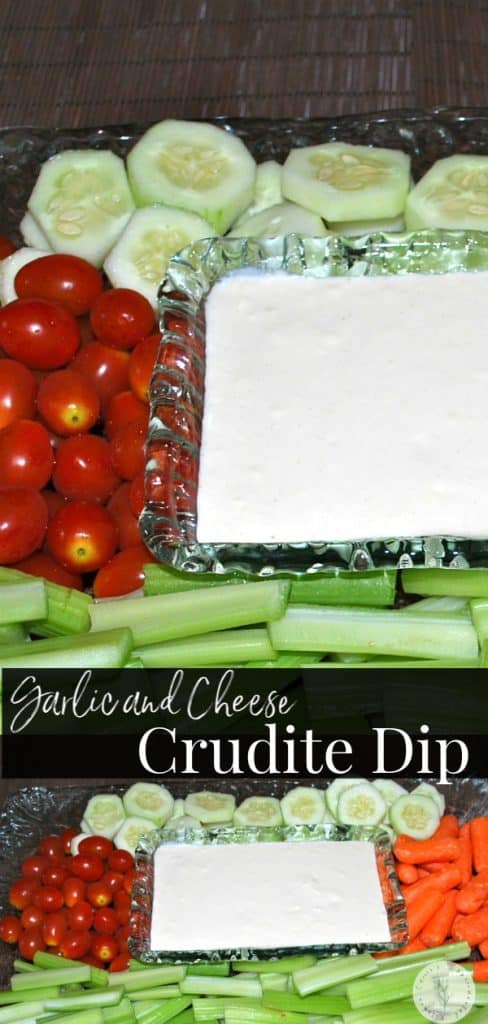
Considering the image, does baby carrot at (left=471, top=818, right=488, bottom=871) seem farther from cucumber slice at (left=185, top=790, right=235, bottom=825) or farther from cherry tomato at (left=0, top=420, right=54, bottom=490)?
cherry tomato at (left=0, top=420, right=54, bottom=490)

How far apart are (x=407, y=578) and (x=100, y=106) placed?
1446 mm

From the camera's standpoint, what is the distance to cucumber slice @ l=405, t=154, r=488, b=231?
243 centimetres

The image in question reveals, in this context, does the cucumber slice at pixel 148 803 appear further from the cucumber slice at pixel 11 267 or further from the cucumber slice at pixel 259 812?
the cucumber slice at pixel 11 267

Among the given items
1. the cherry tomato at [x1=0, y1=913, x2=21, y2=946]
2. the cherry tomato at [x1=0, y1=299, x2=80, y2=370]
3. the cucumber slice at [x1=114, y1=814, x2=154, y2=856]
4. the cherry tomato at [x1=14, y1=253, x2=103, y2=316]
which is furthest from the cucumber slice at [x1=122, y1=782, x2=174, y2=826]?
the cherry tomato at [x1=14, y1=253, x2=103, y2=316]

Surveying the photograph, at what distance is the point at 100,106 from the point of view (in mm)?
3012

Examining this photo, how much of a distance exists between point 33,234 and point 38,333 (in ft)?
1.20

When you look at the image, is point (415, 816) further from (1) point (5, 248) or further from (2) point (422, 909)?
(1) point (5, 248)

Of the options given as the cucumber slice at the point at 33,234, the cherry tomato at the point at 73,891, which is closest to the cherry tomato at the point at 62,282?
the cucumber slice at the point at 33,234

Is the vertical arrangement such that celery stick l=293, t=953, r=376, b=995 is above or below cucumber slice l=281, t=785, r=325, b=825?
below

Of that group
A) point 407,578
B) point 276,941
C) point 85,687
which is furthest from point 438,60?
point 276,941

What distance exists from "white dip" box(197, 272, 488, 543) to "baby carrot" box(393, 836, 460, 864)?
0.43 m

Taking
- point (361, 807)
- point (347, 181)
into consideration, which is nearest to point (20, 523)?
point (361, 807)

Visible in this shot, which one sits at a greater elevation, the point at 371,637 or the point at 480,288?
the point at 480,288

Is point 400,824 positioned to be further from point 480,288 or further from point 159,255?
point 159,255
